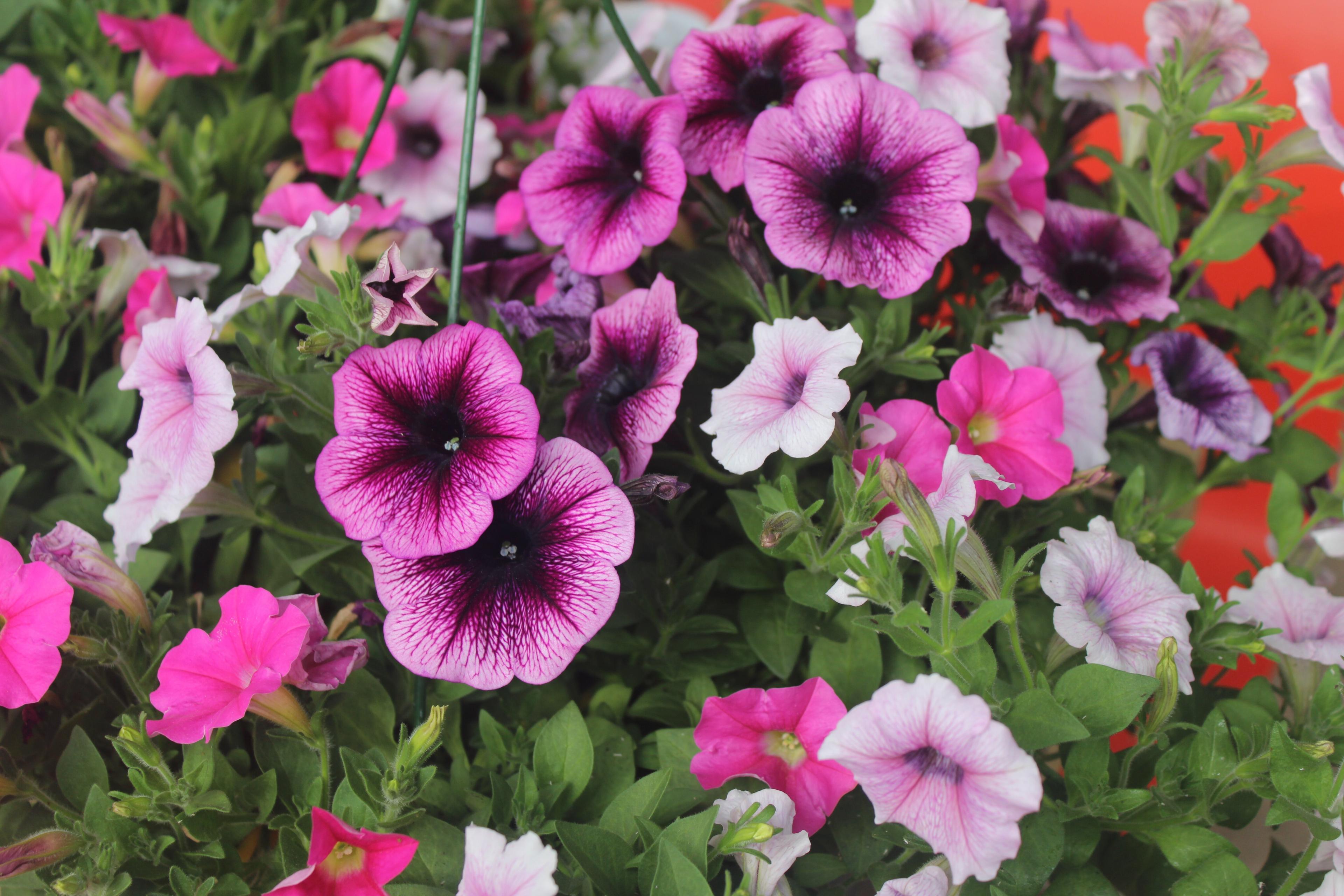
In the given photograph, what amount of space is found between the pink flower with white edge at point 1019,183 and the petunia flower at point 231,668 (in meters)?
0.56

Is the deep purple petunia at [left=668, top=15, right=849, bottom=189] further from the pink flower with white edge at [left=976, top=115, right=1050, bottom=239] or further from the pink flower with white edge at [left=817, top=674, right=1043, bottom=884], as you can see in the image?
the pink flower with white edge at [left=817, top=674, right=1043, bottom=884]

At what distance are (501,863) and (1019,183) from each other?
59cm

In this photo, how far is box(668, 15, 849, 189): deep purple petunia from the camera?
70cm

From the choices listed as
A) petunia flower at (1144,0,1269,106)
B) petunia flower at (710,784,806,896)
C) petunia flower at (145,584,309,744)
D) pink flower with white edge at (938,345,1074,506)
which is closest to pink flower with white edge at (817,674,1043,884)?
petunia flower at (710,784,806,896)

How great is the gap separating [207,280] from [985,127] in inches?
26.6

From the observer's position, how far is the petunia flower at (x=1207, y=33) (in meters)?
0.80

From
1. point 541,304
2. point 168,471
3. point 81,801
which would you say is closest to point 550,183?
point 541,304

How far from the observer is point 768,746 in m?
0.59

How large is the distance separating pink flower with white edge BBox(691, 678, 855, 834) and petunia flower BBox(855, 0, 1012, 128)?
0.41 meters

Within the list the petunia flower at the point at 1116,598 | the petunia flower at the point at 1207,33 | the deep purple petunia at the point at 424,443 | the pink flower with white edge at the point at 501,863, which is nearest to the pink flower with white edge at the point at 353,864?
the pink flower with white edge at the point at 501,863

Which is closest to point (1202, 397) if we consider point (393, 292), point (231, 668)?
point (393, 292)

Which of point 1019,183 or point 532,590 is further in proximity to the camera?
point 1019,183

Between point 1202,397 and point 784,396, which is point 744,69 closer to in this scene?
point 784,396

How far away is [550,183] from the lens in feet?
2.30
